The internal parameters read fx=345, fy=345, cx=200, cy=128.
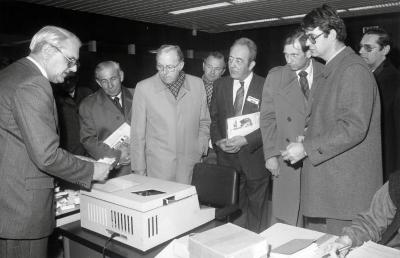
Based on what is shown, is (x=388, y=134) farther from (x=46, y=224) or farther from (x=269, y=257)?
(x=46, y=224)

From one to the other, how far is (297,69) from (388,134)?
3.79ft

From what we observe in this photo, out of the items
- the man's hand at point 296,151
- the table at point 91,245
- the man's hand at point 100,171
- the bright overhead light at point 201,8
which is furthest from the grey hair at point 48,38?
the bright overhead light at point 201,8

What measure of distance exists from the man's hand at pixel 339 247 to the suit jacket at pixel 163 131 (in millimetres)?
1510

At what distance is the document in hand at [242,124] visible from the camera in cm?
264

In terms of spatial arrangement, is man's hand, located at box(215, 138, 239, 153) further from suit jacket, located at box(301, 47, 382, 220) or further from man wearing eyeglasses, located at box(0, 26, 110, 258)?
man wearing eyeglasses, located at box(0, 26, 110, 258)

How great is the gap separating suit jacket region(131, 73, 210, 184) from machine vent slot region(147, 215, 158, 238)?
114cm

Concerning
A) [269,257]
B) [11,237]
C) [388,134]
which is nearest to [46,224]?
[11,237]

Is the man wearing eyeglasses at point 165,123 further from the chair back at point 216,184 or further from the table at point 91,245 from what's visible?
the table at point 91,245

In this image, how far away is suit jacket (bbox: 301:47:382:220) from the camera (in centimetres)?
154

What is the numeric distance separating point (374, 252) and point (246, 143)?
1531mm

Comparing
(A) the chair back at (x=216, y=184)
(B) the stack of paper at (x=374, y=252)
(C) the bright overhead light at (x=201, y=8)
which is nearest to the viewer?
(B) the stack of paper at (x=374, y=252)

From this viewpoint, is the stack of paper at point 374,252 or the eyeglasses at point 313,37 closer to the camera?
the stack of paper at point 374,252

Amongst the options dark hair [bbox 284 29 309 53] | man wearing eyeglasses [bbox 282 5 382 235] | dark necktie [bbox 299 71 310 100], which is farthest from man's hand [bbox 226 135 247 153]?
man wearing eyeglasses [bbox 282 5 382 235]

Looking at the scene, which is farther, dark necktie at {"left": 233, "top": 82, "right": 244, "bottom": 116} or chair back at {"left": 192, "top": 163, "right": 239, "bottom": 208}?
dark necktie at {"left": 233, "top": 82, "right": 244, "bottom": 116}
